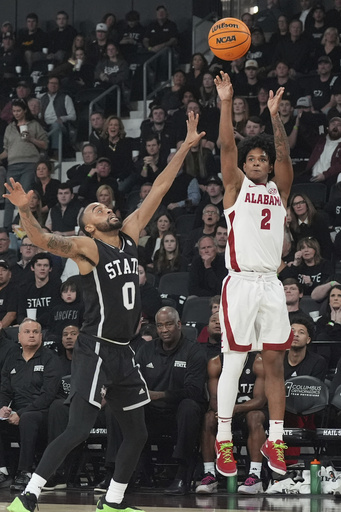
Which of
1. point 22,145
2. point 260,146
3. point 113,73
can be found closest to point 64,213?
point 22,145

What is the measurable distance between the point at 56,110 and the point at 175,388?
8437mm

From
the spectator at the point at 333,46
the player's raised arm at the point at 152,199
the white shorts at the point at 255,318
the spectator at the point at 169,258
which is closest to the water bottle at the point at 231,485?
the white shorts at the point at 255,318

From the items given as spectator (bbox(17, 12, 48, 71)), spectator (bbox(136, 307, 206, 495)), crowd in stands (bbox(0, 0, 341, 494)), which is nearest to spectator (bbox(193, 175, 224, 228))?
crowd in stands (bbox(0, 0, 341, 494))

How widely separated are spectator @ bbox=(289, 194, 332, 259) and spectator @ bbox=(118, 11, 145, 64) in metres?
7.68

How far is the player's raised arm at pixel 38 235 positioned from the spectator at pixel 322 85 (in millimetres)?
8918

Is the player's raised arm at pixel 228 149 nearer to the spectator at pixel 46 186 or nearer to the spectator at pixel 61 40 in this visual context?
the spectator at pixel 46 186

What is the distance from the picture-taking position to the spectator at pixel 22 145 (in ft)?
53.1

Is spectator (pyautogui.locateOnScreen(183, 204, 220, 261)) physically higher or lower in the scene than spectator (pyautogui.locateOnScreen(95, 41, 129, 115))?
lower

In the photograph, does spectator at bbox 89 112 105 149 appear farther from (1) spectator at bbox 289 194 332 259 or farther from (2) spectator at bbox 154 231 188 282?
(1) spectator at bbox 289 194 332 259

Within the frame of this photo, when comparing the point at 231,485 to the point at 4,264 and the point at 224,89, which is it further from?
the point at 4,264

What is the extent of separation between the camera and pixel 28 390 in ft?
35.9

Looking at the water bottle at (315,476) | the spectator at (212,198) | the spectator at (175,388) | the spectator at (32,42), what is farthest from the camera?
the spectator at (32,42)

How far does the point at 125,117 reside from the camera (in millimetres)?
18109

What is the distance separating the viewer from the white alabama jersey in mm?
7316
